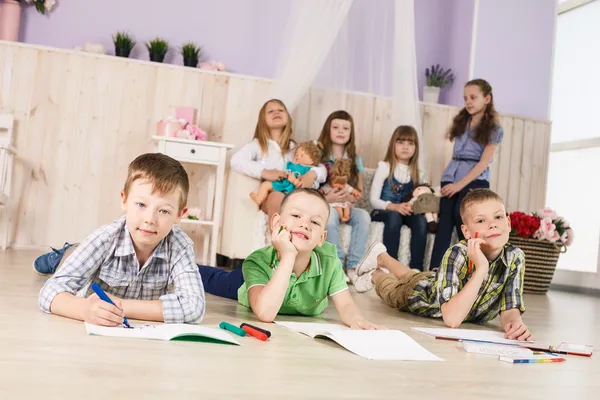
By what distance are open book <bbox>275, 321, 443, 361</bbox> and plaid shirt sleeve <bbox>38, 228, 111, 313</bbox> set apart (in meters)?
0.51

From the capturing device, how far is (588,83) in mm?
4871

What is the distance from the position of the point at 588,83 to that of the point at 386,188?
1.75 meters

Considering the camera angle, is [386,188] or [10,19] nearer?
[386,188]

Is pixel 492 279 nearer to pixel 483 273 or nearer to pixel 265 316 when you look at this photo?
pixel 483 273

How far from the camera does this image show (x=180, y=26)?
5270 millimetres

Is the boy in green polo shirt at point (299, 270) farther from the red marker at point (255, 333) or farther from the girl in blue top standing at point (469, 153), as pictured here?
the girl in blue top standing at point (469, 153)

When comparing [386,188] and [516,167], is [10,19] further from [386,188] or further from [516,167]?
[516,167]

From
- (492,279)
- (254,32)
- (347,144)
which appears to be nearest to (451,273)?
(492,279)

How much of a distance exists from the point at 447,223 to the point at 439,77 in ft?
5.78

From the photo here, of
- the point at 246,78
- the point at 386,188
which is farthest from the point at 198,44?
the point at 386,188

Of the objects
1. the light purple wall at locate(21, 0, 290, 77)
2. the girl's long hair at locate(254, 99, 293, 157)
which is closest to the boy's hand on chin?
the girl's long hair at locate(254, 99, 293, 157)

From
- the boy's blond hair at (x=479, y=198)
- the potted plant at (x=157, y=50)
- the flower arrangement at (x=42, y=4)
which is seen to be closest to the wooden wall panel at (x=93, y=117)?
the potted plant at (x=157, y=50)

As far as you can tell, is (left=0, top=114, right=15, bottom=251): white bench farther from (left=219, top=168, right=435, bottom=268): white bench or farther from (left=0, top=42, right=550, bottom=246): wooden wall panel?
(left=219, top=168, right=435, bottom=268): white bench

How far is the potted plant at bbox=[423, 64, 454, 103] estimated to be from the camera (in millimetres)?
5410
